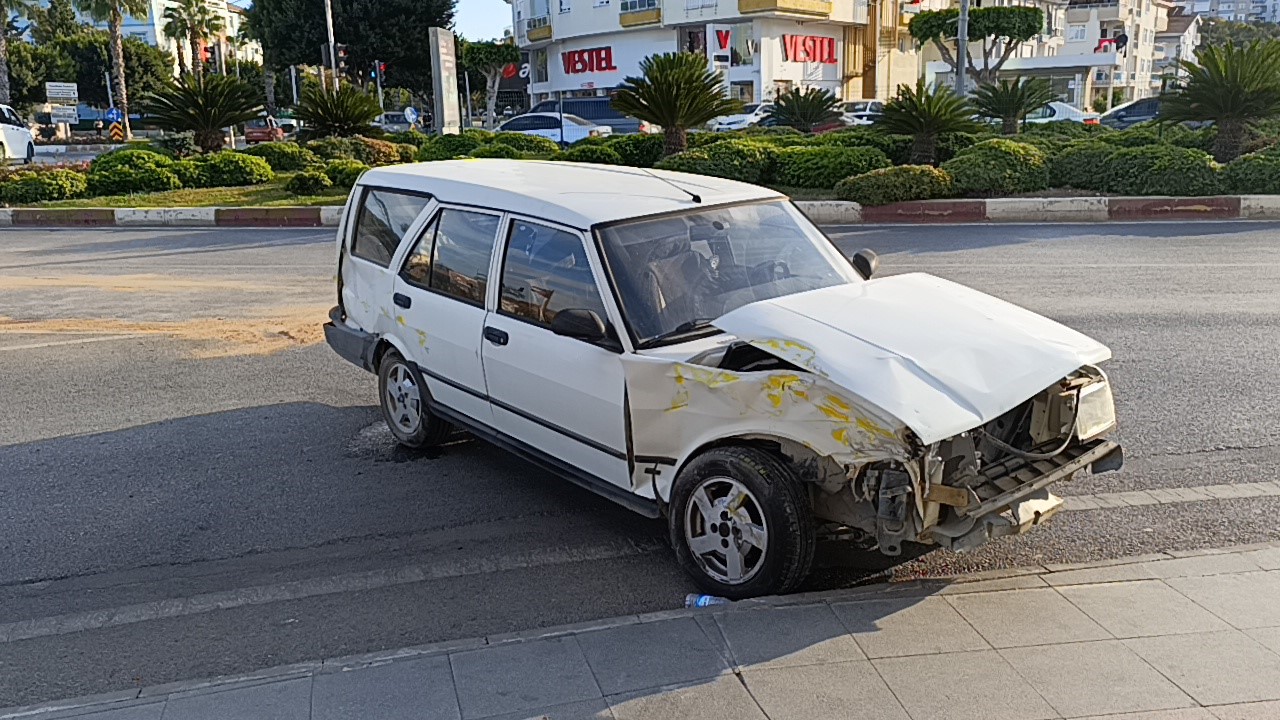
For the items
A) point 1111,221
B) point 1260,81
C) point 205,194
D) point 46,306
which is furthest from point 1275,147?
point 205,194

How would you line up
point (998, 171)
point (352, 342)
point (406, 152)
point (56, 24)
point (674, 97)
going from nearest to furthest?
→ point (352, 342) < point (998, 171) < point (674, 97) < point (406, 152) < point (56, 24)

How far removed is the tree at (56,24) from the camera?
82.5 m

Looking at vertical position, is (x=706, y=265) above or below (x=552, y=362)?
above

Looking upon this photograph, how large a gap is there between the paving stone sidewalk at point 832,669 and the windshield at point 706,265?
140 centimetres

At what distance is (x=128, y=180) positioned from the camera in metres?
21.4

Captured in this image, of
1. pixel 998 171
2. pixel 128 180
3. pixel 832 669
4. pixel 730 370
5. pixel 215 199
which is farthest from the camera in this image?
pixel 128 180

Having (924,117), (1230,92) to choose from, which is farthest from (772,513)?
(1230,92)

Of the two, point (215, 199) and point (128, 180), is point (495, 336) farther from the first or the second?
point (128, 180)

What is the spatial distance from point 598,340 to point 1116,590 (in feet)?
7.63

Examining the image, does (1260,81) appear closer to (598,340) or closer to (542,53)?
(598,340)

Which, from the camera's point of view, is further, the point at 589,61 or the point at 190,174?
the point at 589,61

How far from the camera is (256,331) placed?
9.82 meters

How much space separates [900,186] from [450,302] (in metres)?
12.3

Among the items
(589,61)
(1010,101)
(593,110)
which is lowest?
(1010,101)
